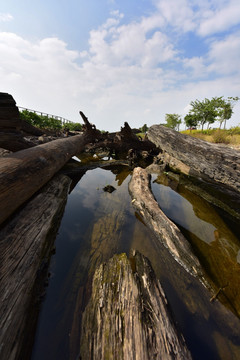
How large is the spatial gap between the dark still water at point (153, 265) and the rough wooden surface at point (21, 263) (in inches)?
8.4

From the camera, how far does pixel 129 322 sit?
1.23 meters

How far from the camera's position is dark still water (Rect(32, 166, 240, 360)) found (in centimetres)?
137

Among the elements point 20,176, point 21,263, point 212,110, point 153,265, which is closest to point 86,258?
point 21,263

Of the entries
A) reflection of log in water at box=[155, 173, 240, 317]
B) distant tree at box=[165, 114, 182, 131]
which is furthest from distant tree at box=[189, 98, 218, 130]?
reflection of log in water at box=[155, 173, 240, 317]

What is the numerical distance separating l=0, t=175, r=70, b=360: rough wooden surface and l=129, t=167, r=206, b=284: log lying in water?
2.00 m

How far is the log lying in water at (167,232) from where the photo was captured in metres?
2.11

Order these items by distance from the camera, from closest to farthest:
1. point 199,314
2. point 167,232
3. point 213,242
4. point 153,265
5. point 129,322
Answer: point 129,322 → point 199,314 → point 153,265 → point 167,232 → point 213,242

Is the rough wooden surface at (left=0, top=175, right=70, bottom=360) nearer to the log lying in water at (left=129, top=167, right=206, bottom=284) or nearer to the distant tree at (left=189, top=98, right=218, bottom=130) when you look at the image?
the log lying in water at (left=129, top=167, right=206, bottom=284)

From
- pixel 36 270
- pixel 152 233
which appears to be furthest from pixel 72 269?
pixel 152 233

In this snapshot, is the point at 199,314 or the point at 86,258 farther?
the point at 86,258

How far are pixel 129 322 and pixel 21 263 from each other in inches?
54.9

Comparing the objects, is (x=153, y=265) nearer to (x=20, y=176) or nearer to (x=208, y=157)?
(x=208, y=157)

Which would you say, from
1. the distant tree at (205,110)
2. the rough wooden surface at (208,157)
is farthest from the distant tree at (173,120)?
the rough wooden surface at (208,157)

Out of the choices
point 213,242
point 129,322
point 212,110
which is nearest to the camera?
point 129,322
